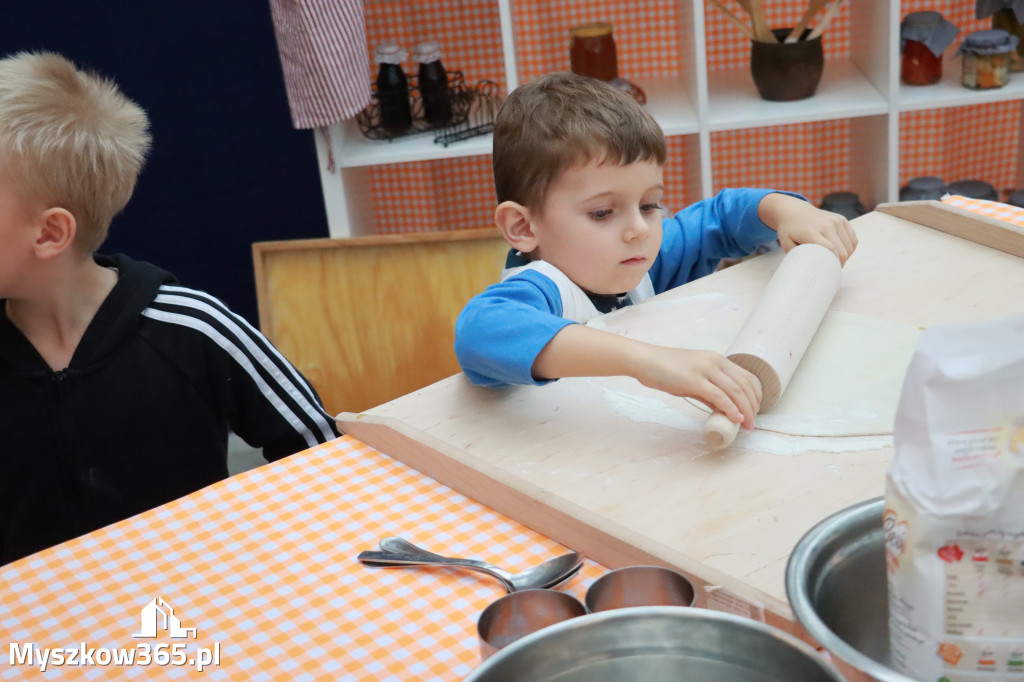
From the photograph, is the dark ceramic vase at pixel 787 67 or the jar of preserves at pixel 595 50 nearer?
the dark ceramic vase at pixel 787 67

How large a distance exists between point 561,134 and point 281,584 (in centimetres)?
62

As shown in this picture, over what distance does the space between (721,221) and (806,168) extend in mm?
1516

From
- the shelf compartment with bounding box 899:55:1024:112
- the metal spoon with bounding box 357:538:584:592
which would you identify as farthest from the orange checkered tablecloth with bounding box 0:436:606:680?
the shelf compartment with bounding box 899:55:1024:112

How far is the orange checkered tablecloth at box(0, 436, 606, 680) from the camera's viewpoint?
0.75 m

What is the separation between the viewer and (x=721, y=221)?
1417mm

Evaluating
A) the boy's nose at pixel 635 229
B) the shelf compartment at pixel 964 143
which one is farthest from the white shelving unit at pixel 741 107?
the boy's nose at pixel 635 229

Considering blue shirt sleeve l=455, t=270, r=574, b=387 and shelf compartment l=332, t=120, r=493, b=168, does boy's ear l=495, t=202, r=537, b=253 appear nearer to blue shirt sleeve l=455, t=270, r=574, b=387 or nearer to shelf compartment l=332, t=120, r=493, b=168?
blue shirt sleeve l=455, t=270, r=574, b=387

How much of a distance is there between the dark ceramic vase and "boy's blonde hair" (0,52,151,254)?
1.45m

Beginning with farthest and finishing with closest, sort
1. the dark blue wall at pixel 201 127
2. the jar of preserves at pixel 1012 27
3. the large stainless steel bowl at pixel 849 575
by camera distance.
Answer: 1. the dark blue wall at pixel 201 127
2. the jar of preserves at pixel 1012 27
3. the large stainless steel bowl at pixel 849 575

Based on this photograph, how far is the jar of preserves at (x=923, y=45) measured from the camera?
7.45 ft

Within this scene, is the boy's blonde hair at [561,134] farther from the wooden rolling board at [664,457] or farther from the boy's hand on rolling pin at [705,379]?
the boy's hand on rolling pin at [705,379]

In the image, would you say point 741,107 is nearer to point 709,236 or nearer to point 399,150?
point 399,150

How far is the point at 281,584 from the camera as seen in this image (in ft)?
2.71

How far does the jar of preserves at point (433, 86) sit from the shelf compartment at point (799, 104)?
2.02 feet
